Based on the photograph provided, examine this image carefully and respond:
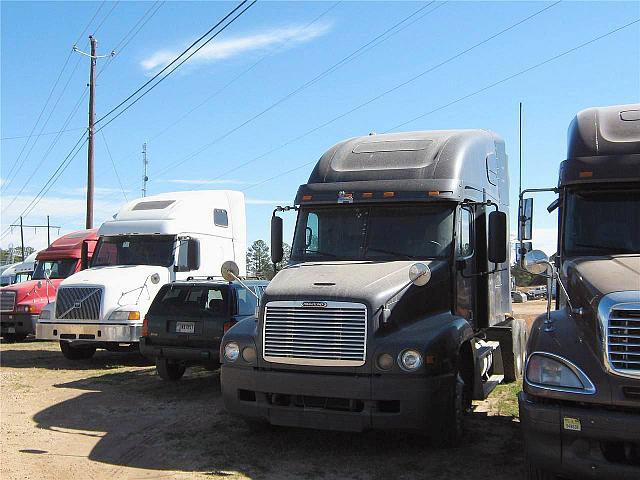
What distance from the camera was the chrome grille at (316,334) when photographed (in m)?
6.48

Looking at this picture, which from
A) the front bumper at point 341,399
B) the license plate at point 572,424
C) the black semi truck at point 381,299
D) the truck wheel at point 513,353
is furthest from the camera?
the truck wheel at point 513,353

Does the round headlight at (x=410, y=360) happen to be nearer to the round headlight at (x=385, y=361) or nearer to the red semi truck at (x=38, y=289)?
the round headlight at (x=385, y=361)

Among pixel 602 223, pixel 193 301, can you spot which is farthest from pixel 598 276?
pixel 193 301

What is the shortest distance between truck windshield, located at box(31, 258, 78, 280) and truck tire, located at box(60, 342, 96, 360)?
16.3ft

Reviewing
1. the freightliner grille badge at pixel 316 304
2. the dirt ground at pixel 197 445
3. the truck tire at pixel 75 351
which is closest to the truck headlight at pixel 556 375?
the dirt ground at pixel 197 445

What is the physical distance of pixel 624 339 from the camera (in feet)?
15.7

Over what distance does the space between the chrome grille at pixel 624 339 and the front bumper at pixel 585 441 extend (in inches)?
12.8

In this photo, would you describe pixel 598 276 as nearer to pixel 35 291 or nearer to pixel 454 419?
pixel 454 419

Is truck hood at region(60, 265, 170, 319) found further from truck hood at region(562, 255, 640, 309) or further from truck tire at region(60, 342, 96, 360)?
truck hood at region(562, 255, 640, 309)

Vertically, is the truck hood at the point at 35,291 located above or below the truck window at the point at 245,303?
below

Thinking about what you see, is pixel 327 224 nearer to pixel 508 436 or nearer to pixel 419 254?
pixel 419 254

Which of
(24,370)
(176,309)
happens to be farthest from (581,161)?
(24,370)

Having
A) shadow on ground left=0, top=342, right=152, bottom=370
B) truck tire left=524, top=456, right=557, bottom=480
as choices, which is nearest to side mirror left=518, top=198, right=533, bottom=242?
truck tire left=524, top=456, right=557, bottom=480

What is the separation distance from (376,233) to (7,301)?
1370cm
